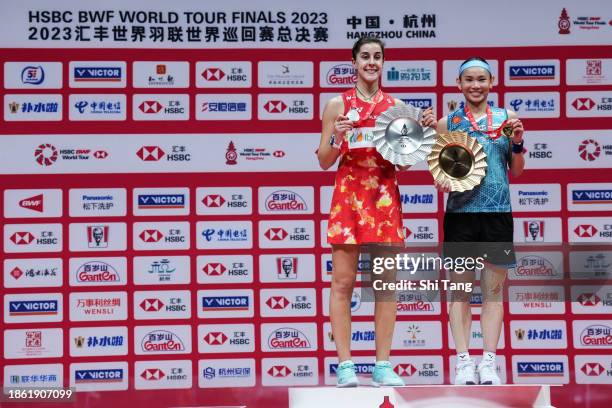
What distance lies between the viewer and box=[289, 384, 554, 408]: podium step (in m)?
3.39

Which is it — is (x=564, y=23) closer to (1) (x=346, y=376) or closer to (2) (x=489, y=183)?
(2) (x=489, y=183)

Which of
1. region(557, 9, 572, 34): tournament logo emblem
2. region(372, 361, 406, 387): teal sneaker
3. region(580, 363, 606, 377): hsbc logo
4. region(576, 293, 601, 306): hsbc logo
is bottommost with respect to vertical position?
region(580, 363, 606, 377): hsbc logo

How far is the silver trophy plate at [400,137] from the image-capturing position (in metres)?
3.43

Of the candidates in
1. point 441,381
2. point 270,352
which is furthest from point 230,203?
point 441,381

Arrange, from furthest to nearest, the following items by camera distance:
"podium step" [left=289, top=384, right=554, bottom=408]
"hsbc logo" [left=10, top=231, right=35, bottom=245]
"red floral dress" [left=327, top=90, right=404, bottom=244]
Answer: "hsbc logo" [left=10, top=231, right=35, bottom=245], "red floral dress" [left=327, top=90, right=404, bottom=244], "podium step" [left=289, top=384, right=554, bottom=408]

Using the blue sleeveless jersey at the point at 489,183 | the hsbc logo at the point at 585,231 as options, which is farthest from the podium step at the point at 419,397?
the hsbc logo at the point at 585,231

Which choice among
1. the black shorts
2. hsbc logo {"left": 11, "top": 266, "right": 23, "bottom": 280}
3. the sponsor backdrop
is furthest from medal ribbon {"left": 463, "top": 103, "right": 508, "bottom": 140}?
hsbc logo {"left": 11, "top": 266, "right": 23, "bottom": 280}

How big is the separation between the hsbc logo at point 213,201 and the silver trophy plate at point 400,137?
195 centimetres

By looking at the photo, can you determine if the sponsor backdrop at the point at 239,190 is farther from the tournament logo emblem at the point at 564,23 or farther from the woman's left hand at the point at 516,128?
the woman's left hand at the point at 516,128

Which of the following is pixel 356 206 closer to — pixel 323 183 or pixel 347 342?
pixel 347 342

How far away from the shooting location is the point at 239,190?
524cm

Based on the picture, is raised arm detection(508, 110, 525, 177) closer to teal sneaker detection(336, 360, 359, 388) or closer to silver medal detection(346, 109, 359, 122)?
silver medal detection(346, 109, 359, 122)

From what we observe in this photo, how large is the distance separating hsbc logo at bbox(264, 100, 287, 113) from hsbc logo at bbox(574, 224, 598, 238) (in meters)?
1.97

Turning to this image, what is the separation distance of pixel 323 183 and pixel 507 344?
59.9 inches
